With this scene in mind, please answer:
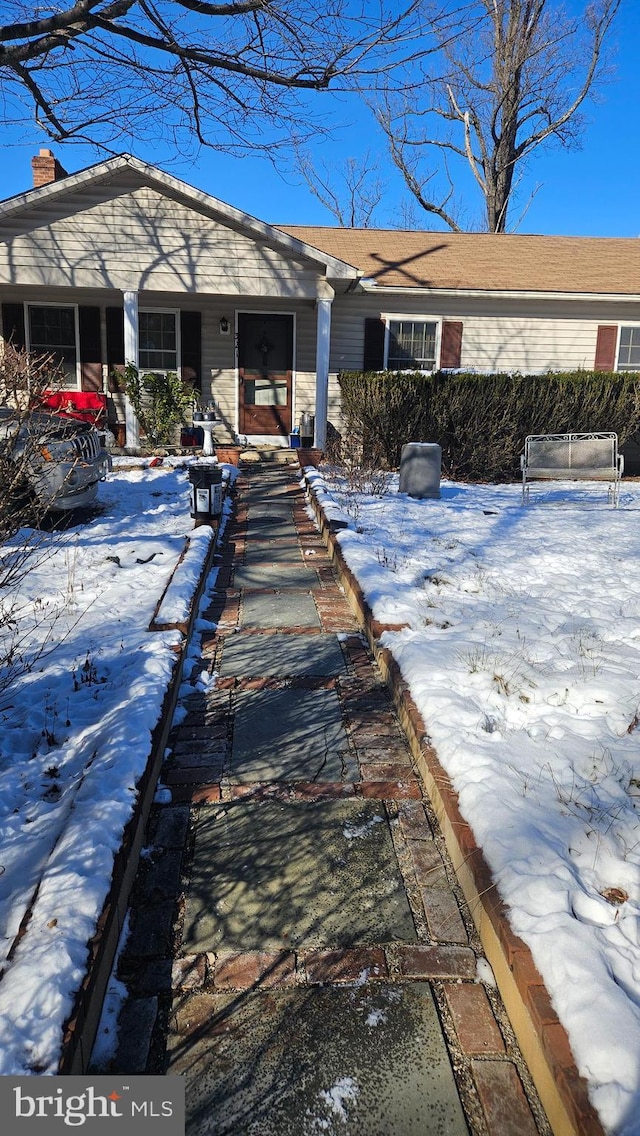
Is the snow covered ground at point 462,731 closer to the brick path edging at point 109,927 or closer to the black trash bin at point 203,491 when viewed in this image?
the brick path edging at point 109,927

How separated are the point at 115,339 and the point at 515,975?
13.3 metres

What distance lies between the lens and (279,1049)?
2041 millimetres

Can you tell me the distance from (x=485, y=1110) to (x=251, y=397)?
512 inches

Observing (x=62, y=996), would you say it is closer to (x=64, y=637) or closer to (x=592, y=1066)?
(x=592, y=1066)

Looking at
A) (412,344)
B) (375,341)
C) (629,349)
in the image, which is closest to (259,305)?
A: (375,341)

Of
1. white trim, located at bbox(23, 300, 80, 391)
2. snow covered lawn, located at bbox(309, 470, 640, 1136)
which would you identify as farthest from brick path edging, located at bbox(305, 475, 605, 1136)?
white trim, located at bbox(23, 300, 80, 391)

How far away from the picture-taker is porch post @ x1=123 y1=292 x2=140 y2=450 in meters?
12.0

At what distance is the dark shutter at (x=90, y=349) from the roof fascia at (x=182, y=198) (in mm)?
2260

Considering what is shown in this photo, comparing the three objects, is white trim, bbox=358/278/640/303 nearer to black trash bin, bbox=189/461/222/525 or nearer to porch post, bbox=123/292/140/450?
porch post, bbox=123/292/140/450

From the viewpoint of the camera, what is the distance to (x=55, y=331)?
13.6 meters

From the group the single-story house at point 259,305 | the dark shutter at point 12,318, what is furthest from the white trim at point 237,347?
the dark shutter at point 12,318

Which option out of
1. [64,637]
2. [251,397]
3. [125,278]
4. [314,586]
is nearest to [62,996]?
[64,637]

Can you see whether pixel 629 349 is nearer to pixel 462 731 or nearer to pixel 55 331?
pixel 55 331

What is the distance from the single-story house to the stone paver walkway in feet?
31.7
